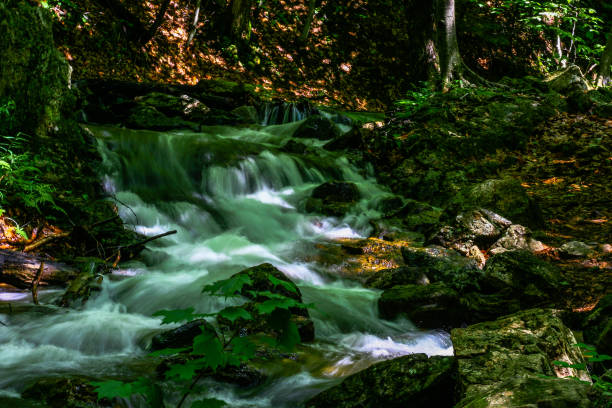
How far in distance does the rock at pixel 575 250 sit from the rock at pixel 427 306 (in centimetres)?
205

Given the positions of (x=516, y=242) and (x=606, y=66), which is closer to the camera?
(x=516, y=242)

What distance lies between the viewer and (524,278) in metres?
4.59

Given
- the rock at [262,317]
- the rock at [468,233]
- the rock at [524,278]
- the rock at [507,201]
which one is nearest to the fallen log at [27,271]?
the rock at [262,317]

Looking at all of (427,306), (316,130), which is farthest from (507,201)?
(316,130)

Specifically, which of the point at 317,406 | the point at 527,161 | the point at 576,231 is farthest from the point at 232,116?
the point at 317,406

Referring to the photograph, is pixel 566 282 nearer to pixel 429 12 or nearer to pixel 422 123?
pixel 422 123

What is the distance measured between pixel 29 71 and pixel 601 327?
6.40 metres

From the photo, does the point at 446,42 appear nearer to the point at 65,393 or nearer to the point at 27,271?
the point at 27,271

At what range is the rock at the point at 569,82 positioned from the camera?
1159 centimetres

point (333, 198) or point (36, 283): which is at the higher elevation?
point (333, 198)

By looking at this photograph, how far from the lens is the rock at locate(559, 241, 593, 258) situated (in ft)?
17.8

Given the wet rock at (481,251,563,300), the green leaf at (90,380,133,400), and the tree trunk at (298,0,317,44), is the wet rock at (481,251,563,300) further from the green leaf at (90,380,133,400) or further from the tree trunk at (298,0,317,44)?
the tree trunk at (298,0,317,44)

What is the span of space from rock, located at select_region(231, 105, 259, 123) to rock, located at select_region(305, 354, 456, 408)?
10.1 meters

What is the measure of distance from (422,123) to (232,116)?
504 cm
